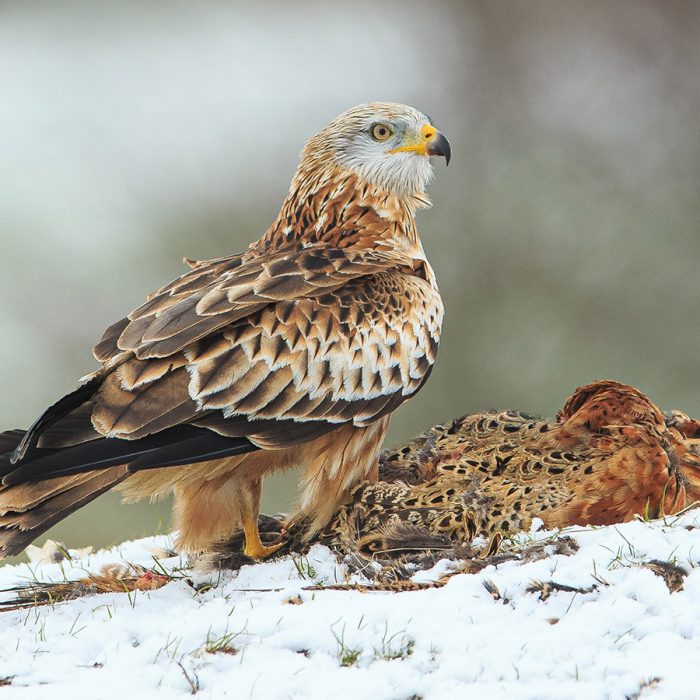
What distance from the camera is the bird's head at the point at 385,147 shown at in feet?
24.9

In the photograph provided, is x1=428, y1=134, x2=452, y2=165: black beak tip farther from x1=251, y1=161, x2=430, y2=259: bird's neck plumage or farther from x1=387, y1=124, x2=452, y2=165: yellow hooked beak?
x1=251, y1=161, x2=430, y2=259: bird's neck plumage

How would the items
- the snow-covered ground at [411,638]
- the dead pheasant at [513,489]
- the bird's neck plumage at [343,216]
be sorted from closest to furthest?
the snow-covered ground at [411,638] → the dead pheasant at [513,489] → the bird's neck plumage at [343,216]

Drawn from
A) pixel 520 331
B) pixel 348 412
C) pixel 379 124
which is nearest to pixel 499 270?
pixel 520 331

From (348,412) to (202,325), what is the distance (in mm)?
1010

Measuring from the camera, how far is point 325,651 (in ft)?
14.9

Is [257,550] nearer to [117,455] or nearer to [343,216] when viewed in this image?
[117,455]

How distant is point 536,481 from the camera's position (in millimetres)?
6410

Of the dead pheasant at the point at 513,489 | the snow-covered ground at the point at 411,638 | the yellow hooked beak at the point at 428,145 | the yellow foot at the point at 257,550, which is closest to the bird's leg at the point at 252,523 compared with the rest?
the yellow foot at the point at 257,550

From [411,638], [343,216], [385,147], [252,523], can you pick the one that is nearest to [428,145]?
[385,147]

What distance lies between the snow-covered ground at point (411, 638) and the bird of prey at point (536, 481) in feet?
2.13

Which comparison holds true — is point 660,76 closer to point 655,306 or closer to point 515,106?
point 515,106

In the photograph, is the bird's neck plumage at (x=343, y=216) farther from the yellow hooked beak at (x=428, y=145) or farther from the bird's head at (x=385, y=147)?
the yellow hooked beak at (x=428, y=145)

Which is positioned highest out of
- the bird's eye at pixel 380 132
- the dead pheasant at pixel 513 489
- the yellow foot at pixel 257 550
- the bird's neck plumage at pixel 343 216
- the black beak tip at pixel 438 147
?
the bird's eye at pixel 380 132

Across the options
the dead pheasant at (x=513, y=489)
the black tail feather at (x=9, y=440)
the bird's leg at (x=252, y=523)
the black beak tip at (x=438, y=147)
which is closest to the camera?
the black tail feather at (x=9, y=440)
